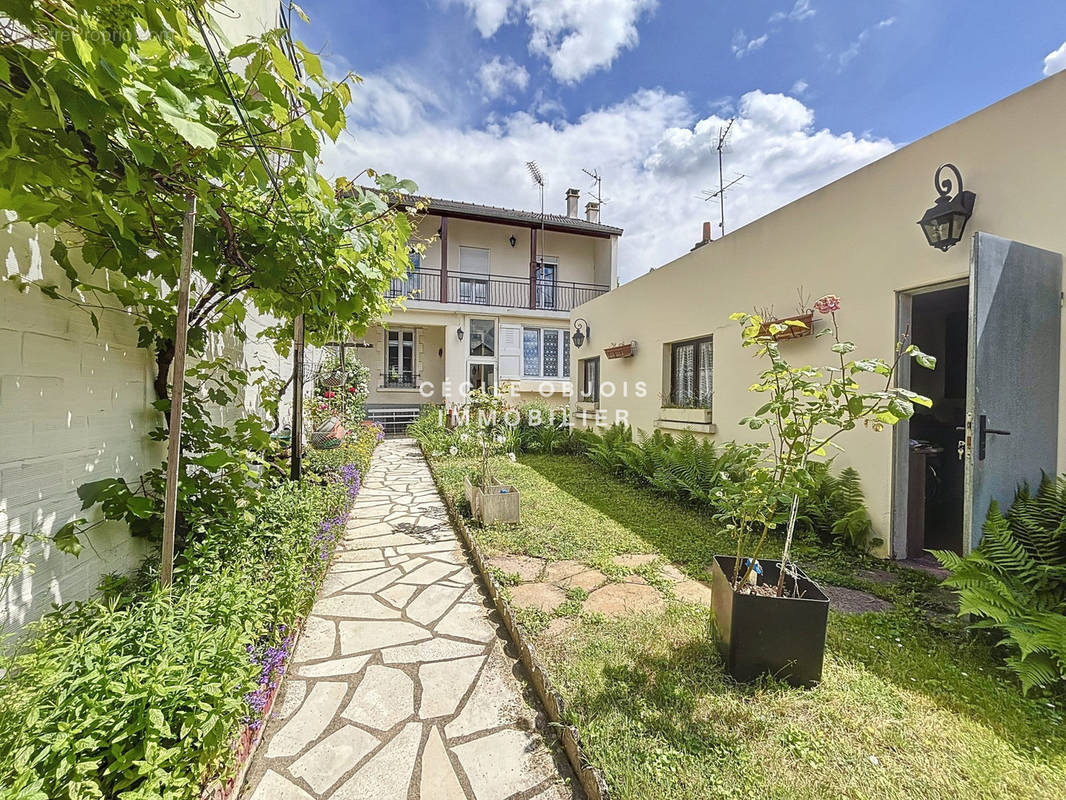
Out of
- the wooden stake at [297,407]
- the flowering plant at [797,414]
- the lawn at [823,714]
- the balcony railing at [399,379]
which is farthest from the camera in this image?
the balcony railing at [399,379]

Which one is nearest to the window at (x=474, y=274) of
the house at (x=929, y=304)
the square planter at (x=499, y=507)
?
the house at (x=929, y=304)

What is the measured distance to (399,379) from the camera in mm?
14844

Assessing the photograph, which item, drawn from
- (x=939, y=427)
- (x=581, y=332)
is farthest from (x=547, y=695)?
(x=581, y=332)

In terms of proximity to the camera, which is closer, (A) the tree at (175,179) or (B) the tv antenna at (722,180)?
(A) the tree at (175,179)

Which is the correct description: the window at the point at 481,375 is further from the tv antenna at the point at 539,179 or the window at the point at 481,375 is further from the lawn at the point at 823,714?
the lawn at the point at 823,714

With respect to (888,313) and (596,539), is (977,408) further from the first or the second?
(596,539)

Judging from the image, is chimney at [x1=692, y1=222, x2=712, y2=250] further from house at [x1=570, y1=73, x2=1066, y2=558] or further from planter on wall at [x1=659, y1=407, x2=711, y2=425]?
planter on wall at [x1=659, y1=407, x2=711, y2=425]

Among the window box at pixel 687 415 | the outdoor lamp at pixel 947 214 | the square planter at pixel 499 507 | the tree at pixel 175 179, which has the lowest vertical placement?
the square planter at pixel 499 507

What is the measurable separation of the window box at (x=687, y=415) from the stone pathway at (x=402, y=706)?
4.06 meters

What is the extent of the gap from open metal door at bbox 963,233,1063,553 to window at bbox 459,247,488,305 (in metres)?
13.2

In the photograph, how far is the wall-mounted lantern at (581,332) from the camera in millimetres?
10117

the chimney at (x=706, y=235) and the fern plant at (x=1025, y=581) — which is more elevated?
the chimney at (x=706, y=235)

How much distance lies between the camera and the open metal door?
105 inches

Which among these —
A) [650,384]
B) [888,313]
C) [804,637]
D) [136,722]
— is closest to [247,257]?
[136,722]
